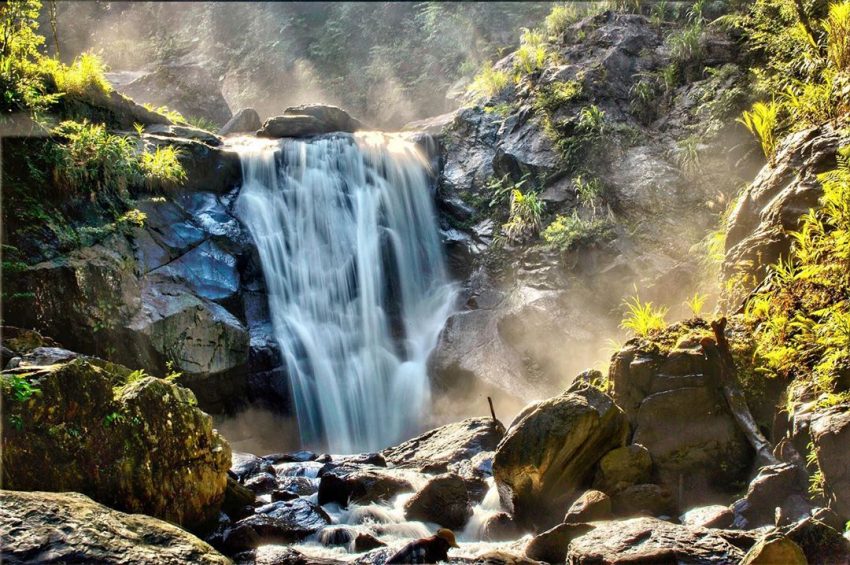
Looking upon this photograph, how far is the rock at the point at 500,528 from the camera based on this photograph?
264 inches

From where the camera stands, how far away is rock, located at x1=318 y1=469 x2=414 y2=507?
7875mm

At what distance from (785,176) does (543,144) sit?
6858 mm

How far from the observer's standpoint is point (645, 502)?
6.29 m

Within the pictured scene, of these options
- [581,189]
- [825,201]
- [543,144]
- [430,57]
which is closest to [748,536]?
[825,201]

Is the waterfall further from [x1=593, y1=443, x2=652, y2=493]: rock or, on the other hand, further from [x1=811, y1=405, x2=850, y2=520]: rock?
[x1=811, y1=405, x2=850, y2=520]: rock

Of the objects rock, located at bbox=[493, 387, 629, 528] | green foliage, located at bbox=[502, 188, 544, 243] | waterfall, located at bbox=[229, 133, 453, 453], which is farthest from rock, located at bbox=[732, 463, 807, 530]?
green foliage, located at bbox=[502, 188, 544, 243]

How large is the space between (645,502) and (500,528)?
5.17 ft

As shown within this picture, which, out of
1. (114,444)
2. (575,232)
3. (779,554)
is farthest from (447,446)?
(779,554)

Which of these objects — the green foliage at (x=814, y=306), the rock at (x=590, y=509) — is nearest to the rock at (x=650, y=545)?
the rock at (x=590, y=509)

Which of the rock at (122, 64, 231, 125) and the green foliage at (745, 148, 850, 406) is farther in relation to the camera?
the rock at (122, 64, 231, 125)

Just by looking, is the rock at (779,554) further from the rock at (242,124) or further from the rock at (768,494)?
the rock at (242,124)

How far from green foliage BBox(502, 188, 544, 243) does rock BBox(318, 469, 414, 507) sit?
22.7 feet

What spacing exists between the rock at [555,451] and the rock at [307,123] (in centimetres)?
1207

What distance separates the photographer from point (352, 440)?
1202 centimetres
